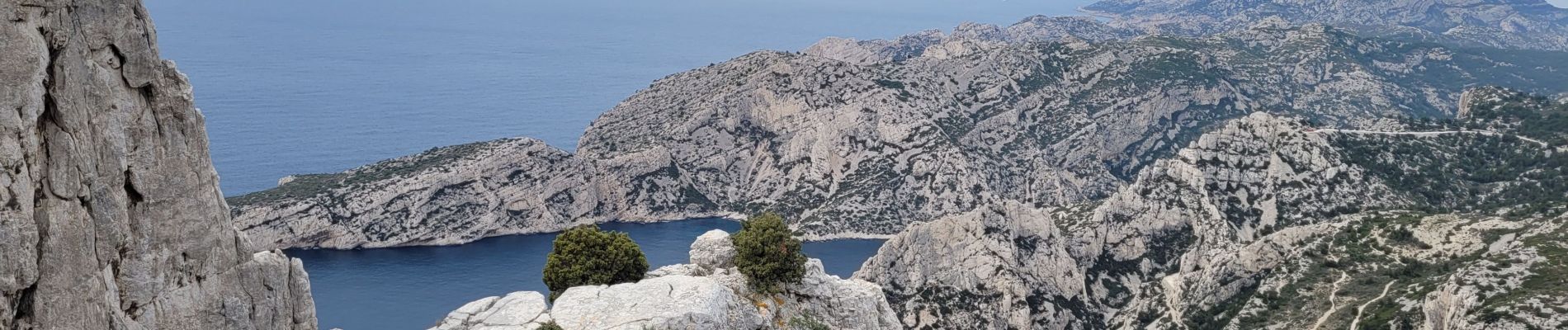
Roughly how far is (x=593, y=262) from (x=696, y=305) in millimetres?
8175

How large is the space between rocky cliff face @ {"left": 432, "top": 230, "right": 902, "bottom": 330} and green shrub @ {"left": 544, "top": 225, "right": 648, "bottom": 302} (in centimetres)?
115

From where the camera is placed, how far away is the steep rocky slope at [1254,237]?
6744 centimetres

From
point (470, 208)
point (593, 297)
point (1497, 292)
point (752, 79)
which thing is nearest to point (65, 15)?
point (593, 297)

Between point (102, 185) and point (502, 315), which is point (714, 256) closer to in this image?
point (502, 315)

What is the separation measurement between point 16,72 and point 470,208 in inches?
3941

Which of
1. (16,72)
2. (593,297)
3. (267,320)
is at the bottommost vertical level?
(593,297)

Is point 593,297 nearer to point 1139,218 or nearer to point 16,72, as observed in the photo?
point 16,72

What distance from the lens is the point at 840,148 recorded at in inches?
5389

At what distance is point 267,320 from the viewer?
3034 centimetres

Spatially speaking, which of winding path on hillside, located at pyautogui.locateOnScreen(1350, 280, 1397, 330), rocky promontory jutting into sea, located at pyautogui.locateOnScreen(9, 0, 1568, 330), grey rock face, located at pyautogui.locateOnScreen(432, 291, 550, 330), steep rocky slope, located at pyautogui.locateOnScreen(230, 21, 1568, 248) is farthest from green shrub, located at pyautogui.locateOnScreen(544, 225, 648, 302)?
steep rocky slope, located at pyautogui.locateOnScreen(230, 21, 1568, 248)

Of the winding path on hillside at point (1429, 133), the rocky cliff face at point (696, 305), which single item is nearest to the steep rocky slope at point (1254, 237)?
the winding path on hillside at point (1429, 133)

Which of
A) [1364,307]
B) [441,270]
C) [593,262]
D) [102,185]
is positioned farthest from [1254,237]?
[102,185]

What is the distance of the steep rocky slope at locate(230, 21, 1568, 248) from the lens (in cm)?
11906

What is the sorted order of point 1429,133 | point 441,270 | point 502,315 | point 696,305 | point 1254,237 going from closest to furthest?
point 696,305 → point 502,315 → point 1254,237 → point 1429,133 → point 441,270
